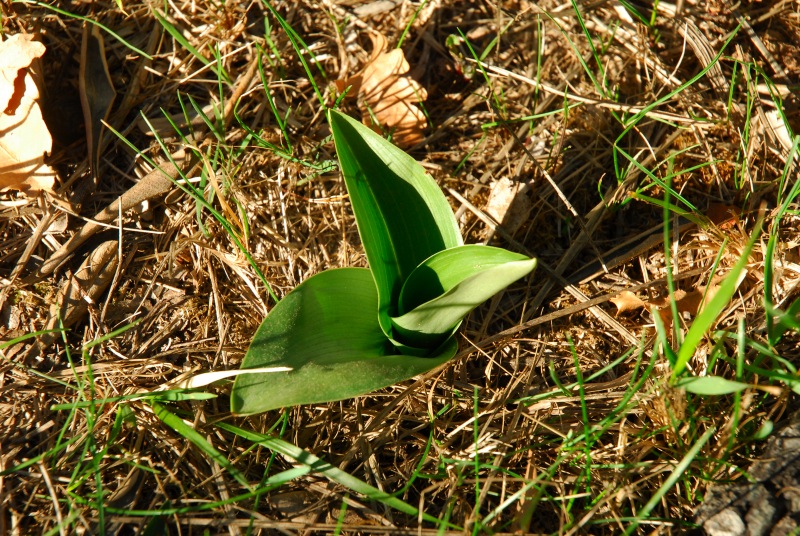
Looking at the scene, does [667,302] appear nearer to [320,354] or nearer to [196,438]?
[320,354]

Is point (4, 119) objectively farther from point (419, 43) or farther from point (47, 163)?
point (419, 43)

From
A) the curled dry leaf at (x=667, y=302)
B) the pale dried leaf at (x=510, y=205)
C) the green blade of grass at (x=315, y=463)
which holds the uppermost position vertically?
the pale dried leaf at (x=510, y=205)

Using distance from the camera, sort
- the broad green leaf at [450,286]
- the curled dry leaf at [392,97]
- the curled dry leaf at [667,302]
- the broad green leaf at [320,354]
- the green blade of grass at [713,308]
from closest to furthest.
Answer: the green blade of grass at [713,308]
the broad green leaf at [450,286]
the broad green leaf at [320,354]
the curled dry leaf at [667,302]
the curled dry leaf at [392,97]

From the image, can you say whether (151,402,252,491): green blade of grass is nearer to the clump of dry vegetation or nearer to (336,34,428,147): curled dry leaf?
the clump of dry vegetation

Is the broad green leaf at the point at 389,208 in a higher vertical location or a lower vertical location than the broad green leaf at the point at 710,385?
higher

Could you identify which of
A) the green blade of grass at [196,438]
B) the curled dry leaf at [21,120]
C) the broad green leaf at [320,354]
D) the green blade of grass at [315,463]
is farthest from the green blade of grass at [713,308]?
the curled dry leaf at [21,120]

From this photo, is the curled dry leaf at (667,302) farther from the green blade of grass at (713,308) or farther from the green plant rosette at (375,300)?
the green plant rosette at (375,300)

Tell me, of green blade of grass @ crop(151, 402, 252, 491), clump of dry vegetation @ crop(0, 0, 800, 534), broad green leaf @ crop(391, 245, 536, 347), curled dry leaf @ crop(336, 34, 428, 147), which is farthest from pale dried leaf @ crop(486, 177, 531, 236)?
green blade of grass @ crop(151, 402, 252, 491)

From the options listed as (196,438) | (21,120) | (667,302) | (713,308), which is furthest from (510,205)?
(21,120)
